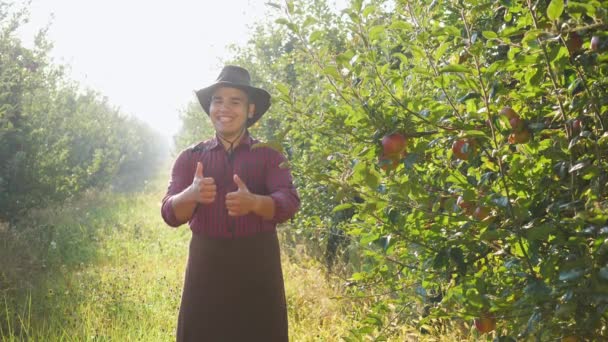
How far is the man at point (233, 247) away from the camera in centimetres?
258

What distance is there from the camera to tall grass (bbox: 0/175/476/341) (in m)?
4.24

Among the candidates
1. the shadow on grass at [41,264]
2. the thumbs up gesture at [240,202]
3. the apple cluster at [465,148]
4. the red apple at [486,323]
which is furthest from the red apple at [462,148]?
the shadow on grass at [41,264]

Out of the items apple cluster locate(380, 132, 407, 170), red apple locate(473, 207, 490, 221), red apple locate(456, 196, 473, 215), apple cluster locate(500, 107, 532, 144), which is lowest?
red apple locate(473, 207, 490, 221)

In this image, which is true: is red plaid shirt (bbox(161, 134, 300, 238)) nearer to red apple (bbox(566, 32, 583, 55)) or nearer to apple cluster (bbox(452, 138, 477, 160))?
apple cluster (bbox(452, 138, 477, 160))

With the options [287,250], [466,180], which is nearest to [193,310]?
[466,180]

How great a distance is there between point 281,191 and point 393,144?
3.90ft

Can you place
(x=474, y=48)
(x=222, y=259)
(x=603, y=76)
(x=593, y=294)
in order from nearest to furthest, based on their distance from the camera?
(x=593, y=294) < (x=474, y=48) < (x=603, y=76) < (x=222, y=259)

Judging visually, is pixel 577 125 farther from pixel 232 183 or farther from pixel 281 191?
pixel 232 183

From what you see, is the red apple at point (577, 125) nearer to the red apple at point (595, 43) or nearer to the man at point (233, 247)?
the red apple at point (595, 43)

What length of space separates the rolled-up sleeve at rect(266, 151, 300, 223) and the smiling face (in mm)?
229

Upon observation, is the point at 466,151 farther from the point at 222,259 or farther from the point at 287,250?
the point at 287,250

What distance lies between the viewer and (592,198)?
4.02ft

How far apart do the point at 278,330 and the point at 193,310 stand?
0.43m

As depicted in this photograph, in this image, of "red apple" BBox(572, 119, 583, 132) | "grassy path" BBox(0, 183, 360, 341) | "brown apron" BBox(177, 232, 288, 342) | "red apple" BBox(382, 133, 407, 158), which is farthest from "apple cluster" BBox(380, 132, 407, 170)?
"grassy path" BBox(0, 183, 360, 341)
